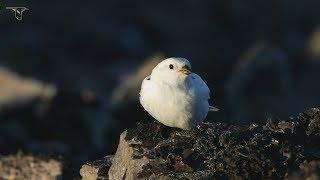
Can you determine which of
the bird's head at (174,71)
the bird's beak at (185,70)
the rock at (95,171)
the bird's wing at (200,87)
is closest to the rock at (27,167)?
the rock at (95,171)

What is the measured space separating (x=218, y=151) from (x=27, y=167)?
389 inches

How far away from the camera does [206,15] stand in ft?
187

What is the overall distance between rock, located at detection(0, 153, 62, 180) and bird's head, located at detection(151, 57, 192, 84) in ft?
23.2

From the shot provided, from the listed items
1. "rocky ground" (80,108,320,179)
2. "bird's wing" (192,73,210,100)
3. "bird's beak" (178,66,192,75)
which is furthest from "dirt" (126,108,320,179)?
"bird's beak" (178,66,192,75)

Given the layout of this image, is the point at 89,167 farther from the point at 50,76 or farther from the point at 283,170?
the point at 50,76

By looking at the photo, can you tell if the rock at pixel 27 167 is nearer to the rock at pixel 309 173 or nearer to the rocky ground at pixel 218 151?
the rocky ground at pixel 218 151

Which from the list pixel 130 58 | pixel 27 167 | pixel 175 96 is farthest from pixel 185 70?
pixel 130 58

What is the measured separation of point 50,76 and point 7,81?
11.7 metres

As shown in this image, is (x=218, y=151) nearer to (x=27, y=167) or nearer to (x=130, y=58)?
(x=27, y=167)

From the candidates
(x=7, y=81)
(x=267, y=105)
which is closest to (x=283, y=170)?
(x=7, y=81)

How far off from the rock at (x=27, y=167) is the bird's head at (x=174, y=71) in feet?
23.2

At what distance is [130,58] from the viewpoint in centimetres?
4788

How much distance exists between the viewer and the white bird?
15094 millimetres

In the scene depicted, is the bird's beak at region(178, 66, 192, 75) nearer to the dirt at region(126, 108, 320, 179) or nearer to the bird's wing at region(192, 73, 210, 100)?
the bird's wing at region(192, 73, 210, 100)
